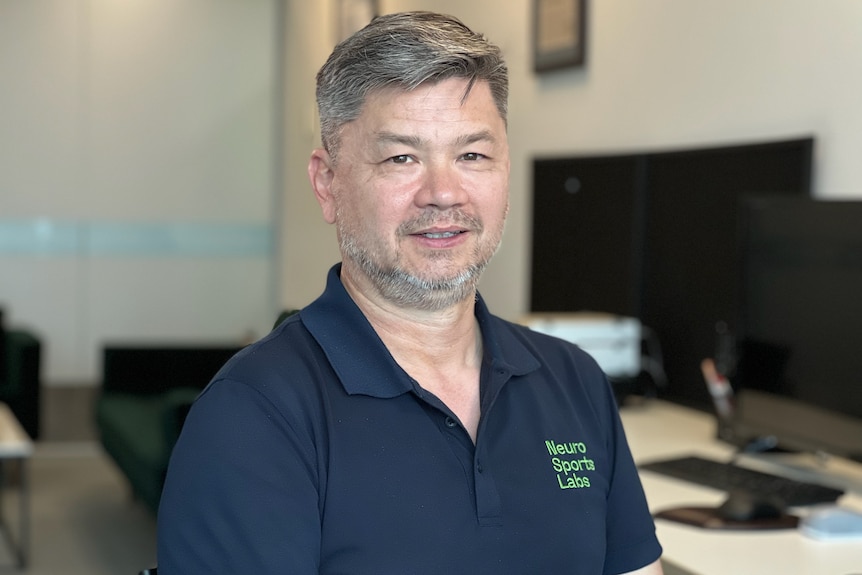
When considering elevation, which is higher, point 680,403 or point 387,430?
point 387,430

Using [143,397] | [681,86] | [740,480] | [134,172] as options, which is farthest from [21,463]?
[740,480]

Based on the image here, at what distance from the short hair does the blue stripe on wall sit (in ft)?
16.3

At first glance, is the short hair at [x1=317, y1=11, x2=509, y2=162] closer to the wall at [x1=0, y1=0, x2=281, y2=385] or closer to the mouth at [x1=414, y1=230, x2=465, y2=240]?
the mouth at [x1=414, y1=230, x2=465, y2=240]

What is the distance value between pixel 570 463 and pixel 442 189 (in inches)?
15.1

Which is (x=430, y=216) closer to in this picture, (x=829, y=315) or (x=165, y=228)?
(x=829, y=315)

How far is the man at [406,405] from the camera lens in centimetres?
124

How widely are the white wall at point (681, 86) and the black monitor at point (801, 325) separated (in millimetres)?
253

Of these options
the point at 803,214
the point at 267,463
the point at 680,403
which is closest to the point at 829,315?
the point at 803,214

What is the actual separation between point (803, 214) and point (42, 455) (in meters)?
4.71

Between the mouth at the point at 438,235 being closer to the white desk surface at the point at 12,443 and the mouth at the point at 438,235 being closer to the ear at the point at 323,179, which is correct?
the ear at the point at 323,179

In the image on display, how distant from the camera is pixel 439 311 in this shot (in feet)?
4.82

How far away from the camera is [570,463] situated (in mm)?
1462

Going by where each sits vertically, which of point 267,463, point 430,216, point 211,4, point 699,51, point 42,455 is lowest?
point 42,455

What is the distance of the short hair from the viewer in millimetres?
1376
